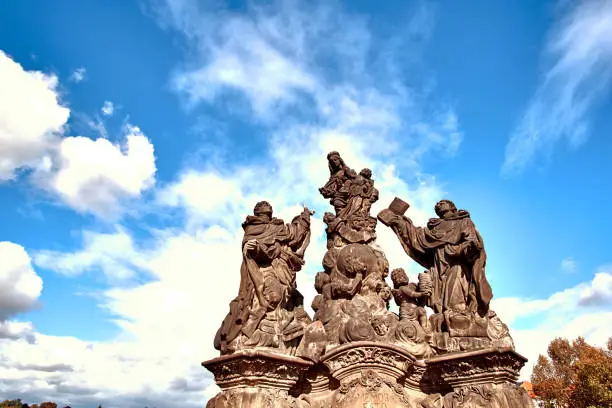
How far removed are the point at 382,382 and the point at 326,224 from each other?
3.59 meters

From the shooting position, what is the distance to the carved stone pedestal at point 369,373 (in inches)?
335

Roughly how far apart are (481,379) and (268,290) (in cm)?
386

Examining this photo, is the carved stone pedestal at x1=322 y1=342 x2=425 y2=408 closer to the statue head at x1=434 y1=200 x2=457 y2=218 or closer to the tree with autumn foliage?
the statue head at x1=434 y1=200 x2=457 y2=218

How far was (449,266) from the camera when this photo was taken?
990 centimetres

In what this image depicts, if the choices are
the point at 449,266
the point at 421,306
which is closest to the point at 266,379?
the point at 421,306

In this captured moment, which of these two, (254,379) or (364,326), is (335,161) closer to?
(364,326)

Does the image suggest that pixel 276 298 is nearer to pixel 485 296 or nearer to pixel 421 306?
pixel 421 306

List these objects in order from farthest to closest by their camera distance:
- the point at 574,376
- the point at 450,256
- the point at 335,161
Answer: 1. the point at 574,376
2. the point at 335,161
3. the point at 450,256

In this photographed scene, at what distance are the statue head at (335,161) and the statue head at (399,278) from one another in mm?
2799

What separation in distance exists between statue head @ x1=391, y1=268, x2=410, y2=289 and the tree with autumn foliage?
863 inches

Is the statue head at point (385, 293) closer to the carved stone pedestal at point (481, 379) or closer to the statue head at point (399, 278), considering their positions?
the statue head at point (399, 278)

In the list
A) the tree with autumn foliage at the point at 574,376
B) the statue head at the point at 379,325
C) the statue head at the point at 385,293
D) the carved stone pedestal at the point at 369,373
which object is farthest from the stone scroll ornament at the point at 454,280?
the tree with autumn foliage at the point at 574,376

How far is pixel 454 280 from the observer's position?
31.7ft

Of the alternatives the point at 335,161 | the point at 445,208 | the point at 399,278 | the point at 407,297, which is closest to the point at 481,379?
the point at 407,297
